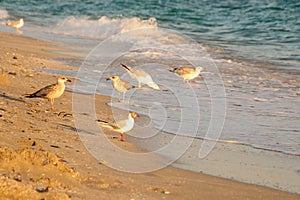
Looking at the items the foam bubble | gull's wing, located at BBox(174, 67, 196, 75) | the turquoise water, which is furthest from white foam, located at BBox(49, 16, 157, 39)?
gull's wing, located at BBox(174, 67, 196, 75)

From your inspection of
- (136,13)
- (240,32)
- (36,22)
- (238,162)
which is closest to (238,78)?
(238,162)

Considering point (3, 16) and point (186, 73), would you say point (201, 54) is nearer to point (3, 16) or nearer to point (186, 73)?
point (186, 73)

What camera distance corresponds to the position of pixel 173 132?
7969mm

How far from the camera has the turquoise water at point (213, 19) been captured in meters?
16.8

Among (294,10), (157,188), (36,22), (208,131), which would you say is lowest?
(157,188)

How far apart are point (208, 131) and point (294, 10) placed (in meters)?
17.9

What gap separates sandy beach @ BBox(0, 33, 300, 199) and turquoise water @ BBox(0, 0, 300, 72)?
760 cm

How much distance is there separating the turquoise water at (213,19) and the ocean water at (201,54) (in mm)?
36

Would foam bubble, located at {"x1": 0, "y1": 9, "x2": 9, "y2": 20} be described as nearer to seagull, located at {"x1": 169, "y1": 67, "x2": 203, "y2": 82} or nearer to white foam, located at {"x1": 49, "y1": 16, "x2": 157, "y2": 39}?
white foam, located at {"x1": 49, "y1": 16, "x2": 157, "y2": 39}

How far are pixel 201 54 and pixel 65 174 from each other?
10750mm

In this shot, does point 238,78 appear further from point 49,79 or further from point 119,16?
point 119,16

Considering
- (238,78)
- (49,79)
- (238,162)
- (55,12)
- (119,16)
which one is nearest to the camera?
(238,162)

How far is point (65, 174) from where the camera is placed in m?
5.36

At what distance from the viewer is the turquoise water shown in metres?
16.8
